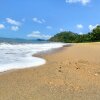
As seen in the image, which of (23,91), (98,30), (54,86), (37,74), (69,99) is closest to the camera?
(69,99)

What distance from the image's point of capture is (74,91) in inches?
238

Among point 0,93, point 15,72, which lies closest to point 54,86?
point 0,93

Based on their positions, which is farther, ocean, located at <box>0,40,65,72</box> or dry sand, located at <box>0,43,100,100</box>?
ocean, located at <box>0,40,65,72</box>

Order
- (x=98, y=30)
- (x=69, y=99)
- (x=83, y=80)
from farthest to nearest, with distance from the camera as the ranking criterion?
(x=98, y=30) < (x=83, y=80) < (x=69, y=99)

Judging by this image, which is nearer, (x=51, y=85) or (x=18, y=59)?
(x=51, y=85)

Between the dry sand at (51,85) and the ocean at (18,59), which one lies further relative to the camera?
the ocean at (18,59)

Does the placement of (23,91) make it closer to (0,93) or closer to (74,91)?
(0,93)

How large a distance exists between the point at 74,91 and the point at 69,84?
2.20ft

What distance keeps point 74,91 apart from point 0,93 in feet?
5.67

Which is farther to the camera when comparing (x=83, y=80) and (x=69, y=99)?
(x=83, y=80)

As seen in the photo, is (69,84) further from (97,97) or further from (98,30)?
(98,30)

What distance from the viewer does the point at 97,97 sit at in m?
5.60

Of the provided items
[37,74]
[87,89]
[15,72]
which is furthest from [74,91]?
[15,72]

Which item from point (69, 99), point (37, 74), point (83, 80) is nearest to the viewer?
point (69, 99)
